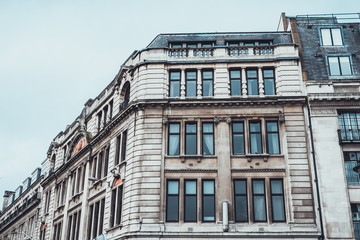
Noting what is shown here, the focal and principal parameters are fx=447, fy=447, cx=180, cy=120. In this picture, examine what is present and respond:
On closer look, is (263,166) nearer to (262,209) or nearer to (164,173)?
(262,209)

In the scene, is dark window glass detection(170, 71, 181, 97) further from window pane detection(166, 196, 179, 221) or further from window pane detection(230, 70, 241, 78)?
window pane detection(166, 196, 179, 221)

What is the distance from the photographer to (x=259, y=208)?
26.1 meters

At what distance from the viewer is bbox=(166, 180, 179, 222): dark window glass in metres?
26.3

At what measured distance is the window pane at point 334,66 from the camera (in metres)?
30.3

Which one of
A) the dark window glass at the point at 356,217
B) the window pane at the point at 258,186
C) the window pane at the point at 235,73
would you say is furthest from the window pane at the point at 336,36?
the window pane at the point at 258,186

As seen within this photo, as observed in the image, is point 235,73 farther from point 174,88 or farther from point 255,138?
point 255,138

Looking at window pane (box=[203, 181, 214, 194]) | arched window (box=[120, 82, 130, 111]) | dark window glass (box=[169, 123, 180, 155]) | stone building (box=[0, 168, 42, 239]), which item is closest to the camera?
window pane (box=[203, 181, 214, 194])

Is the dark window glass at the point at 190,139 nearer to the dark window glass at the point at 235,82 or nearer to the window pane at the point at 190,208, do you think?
the window pane at the point at 190,208

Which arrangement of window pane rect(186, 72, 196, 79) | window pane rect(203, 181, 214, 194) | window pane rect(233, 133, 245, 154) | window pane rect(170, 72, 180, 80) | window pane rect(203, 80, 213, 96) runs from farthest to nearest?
window pane rect(170, 72, 180, 80) → window pane rect(186, 72, 196, 79) → window pane rect(203, 80, 213, 96) → window pane rect(233, 133, 245, 154) → window pane rect(203, 181, 214, 194)

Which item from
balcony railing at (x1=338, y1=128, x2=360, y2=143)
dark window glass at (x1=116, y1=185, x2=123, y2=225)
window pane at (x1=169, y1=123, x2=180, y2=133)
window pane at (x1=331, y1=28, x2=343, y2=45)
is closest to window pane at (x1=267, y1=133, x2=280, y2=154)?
balcony railing at (x1=338, y1=128, x2=360, y2=143)

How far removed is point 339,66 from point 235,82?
7431 millimetres

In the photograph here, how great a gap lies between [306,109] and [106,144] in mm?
14878

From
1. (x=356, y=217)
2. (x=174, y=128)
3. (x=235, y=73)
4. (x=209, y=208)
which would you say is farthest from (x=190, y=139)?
(x=356, y=217)

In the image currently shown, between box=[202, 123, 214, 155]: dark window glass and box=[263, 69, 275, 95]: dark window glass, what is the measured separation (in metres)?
4.41
